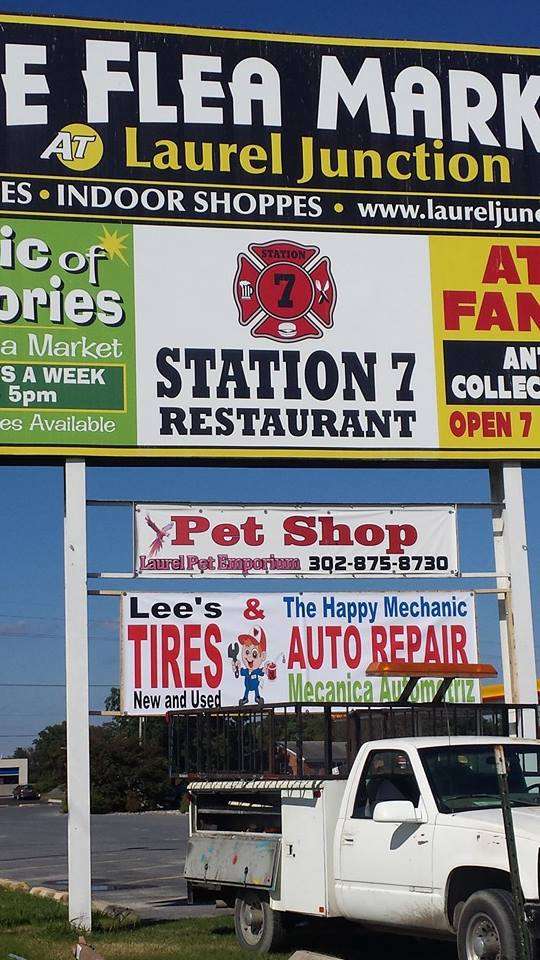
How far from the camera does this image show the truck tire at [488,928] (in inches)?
349

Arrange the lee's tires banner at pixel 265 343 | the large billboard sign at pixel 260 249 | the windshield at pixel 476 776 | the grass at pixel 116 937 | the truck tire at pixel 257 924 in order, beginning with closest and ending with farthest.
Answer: the windshield at pixel 476 776 → the truck tire at pixel 257 924 → the grass at pixel 116 937 → the lee's tires banner at pixel 265 343 → the large billboard sign at pixel 260 249

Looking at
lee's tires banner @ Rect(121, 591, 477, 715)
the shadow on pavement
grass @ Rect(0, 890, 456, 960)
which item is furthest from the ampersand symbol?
the shadow on pavement

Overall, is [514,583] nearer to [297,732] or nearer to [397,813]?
[297,732]

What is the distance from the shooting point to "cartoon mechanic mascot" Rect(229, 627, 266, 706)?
49.3ft

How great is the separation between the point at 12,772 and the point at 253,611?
121191 mm

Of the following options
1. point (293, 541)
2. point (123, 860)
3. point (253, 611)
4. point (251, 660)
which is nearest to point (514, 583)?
point (293, 541)

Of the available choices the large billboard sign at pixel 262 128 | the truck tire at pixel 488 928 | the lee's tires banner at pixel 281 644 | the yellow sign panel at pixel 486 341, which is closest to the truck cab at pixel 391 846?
the truck tire at pixel 488 928

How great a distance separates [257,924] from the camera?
1218 cm

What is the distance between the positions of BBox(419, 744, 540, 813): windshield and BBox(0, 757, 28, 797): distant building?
112947 millimetres

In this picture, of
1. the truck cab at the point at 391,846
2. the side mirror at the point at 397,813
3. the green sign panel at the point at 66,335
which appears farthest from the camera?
the green sign panel at the point at 66,335

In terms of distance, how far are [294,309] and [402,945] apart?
6.96 m

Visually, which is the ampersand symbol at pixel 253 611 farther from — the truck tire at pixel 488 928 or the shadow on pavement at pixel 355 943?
the truck tire at pixel 488 928

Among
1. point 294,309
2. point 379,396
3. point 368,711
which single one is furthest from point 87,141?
point 368,711

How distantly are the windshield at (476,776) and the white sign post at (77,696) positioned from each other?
5.08 meters
